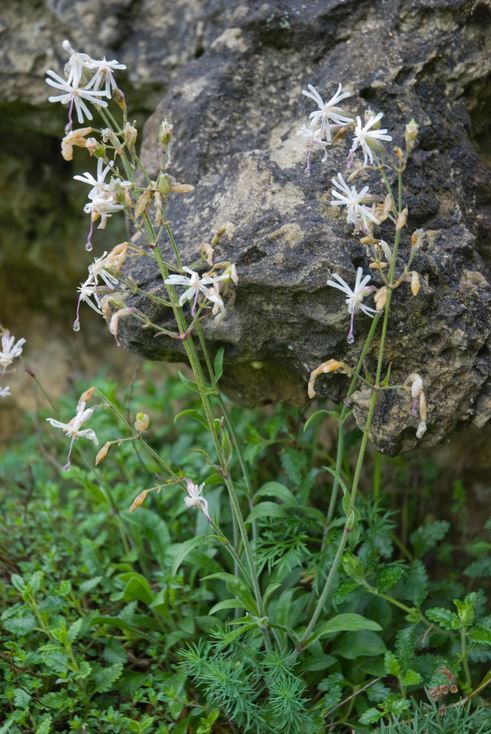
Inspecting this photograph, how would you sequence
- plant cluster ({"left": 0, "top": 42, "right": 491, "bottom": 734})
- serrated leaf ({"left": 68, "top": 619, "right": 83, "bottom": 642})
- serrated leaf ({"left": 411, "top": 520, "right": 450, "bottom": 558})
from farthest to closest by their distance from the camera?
Answer: serrated leaf ({"left": 411, "top": 520, "right": 450, "bottom": 558})
serrated leaf ({"left": 68, "top": 619, "right": 83, "bottom": 642})
plant cluster ({"left": 0, "top": 42, "right": 491, "bottom": 734})

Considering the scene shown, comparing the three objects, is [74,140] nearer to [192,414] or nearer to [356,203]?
[356,203]

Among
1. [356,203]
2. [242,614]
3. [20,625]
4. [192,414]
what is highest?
[356,203]

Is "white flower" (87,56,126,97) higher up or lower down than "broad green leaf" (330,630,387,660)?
higher up

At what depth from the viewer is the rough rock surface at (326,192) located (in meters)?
2.60

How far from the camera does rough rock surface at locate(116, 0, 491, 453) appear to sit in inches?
102

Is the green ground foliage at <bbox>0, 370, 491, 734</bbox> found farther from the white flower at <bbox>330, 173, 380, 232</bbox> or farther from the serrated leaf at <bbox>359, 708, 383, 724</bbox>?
the white flower at <bbox>330, 173, 380, 232</bbox>

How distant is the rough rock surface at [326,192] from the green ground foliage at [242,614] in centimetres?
47

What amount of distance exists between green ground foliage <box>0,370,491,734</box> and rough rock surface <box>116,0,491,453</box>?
471 millimetres

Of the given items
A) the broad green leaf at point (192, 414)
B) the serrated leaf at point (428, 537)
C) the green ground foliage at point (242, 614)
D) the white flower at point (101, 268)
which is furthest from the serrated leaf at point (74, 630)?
the serrated leaf at point (428, 537)

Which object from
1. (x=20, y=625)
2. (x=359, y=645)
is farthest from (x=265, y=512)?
(x=20, y=625)

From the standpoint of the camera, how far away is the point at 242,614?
9.77 ft

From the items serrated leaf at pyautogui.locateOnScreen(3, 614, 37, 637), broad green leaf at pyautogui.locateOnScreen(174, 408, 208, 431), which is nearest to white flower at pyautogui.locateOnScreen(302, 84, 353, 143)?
broad green leaf at pyautogui.locateOnScreen(174, 408, 208, 431)

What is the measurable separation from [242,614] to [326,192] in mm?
1645

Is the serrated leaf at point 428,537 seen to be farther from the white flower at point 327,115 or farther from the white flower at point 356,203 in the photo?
the white flower at point 327,115
